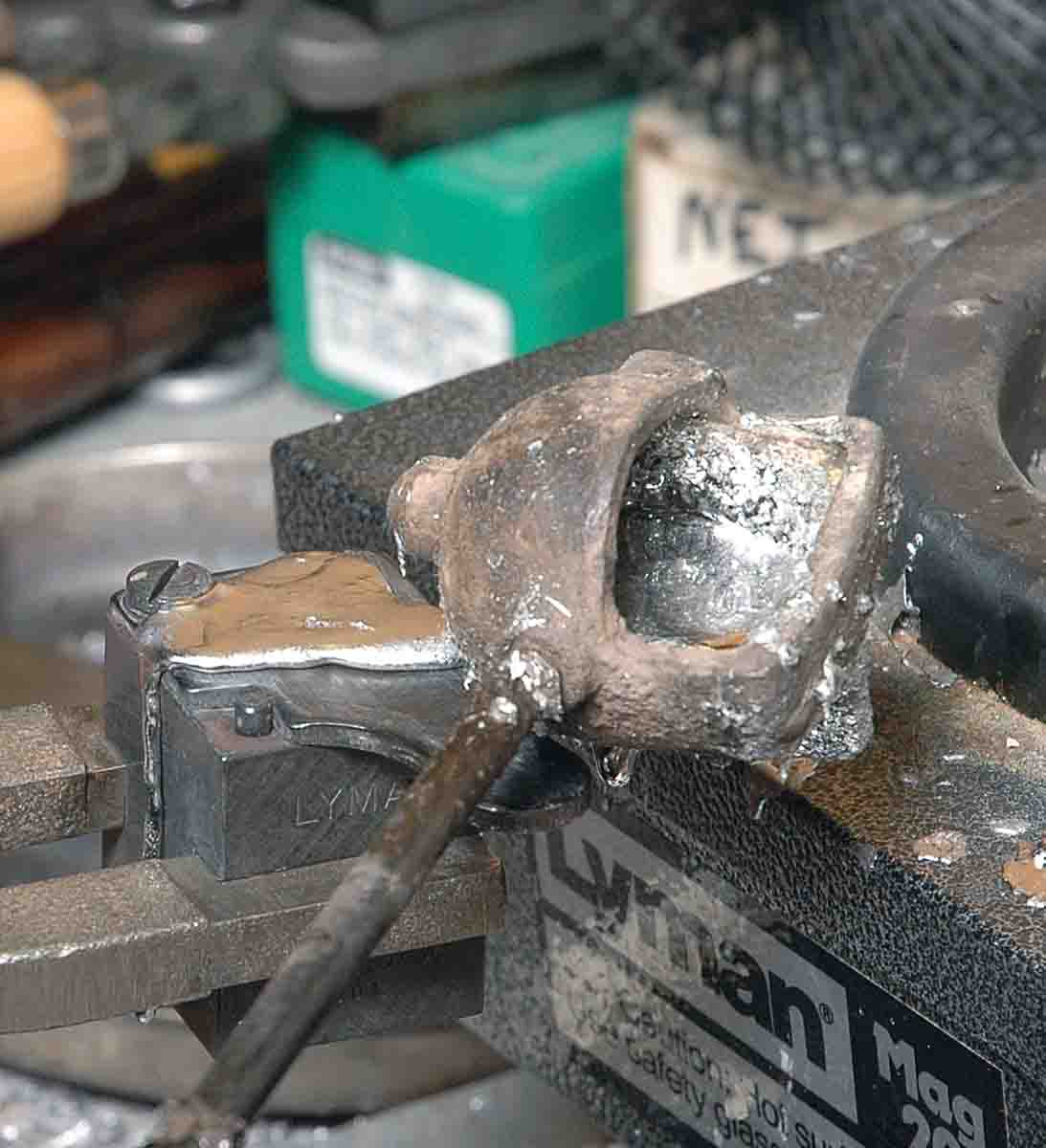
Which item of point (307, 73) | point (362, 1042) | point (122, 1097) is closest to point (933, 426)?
point (362, 1042)

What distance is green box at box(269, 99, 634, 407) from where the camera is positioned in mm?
1622

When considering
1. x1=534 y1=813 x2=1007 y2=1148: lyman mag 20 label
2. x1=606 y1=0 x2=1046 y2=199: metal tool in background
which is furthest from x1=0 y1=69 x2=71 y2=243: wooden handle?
x1=534 y1=813 x2=1007 y2=1148: lyman mag 20 label

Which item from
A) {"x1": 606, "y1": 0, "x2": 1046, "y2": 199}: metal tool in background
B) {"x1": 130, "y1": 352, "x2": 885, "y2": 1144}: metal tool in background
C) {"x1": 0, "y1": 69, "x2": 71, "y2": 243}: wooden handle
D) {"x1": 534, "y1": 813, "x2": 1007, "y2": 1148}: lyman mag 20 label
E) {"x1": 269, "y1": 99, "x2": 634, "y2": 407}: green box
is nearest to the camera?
{"x1": 130, "y1": 352, "x2": 885, "y2": 1144}: metal tool in background

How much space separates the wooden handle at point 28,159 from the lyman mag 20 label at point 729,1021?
0.89 metres

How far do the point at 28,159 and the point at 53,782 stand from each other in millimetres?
989

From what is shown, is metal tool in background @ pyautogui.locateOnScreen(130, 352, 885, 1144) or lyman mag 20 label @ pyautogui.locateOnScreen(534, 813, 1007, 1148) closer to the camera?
metal tool in background @ pyautogui.locateOnScreen(130, 352, 885, 1144)

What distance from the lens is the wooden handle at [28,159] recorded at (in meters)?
1.44

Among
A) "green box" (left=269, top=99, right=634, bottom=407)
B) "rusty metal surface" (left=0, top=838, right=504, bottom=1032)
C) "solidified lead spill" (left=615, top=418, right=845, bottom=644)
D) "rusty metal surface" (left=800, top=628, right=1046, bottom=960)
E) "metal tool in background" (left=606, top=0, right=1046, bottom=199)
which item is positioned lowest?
"green box" (left=269, top=99, right=634, bottom=407)

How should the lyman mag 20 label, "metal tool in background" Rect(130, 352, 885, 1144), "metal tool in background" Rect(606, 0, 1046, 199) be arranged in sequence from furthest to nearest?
1. "metal tool in background" Rect(606, 0, 1046, 199)
2. the lyman mag 20 label
3. "metal tool in background" Rect(130, 352, 885, 1144)

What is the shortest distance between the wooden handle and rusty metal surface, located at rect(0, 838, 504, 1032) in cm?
101

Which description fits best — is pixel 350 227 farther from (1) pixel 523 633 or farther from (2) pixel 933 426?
(1) pixel 523 633

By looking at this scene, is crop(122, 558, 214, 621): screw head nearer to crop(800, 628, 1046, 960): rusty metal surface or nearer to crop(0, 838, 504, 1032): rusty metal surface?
crop(0, 838, 504, 1032): rusty metal surface

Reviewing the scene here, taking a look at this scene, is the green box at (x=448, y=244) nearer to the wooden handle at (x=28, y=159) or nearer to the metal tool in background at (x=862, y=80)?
the metal tool in background at (x=862, y=80)

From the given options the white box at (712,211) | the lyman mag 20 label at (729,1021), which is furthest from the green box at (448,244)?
the lyman mag 20 label at (729,1021)
